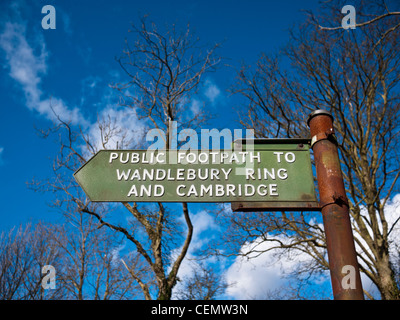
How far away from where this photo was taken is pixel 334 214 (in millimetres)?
Answer: 2330

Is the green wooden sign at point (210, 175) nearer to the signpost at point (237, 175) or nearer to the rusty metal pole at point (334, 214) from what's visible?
the signpost at point (237, 175)

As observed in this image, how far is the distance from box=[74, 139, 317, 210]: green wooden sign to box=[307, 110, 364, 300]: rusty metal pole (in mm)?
134

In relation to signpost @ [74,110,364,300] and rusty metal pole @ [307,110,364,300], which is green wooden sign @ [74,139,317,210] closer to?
signpost @ [74,110,364,300]

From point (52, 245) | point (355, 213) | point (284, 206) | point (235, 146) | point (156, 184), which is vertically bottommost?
point (284, 206)

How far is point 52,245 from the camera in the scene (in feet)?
65.6

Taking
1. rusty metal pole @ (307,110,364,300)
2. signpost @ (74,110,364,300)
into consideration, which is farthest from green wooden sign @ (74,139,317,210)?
rusty metal pole @ (307,110,364,300)

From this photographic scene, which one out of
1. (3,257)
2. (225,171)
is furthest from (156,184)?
(3,257)

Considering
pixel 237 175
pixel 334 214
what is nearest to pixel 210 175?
pixel 237 175

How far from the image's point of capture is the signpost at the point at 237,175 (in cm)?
251

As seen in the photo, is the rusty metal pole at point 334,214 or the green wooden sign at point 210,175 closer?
the rusty metal pole at point 334,214

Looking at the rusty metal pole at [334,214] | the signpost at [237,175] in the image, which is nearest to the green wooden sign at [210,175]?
the signpost at [237,175]

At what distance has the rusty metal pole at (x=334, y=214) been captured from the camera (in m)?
2.13
